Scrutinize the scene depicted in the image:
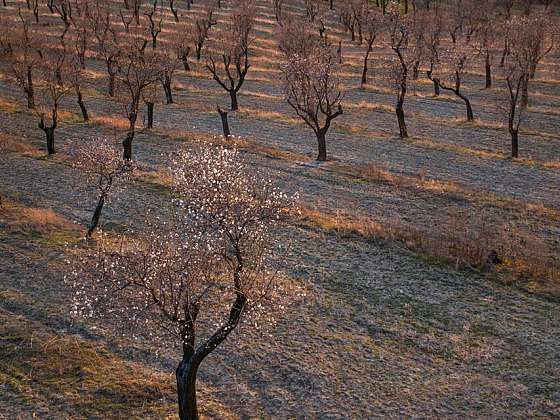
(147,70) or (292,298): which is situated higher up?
(147,70)

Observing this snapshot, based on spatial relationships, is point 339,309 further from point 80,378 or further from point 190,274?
point 80,378

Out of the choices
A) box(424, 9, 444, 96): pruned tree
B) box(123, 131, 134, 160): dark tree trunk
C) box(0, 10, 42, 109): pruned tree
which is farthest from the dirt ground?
box(424, 9, 444, 96): pruned tree

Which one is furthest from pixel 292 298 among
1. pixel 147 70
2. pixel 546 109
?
pixel 546 109

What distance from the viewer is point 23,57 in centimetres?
6506

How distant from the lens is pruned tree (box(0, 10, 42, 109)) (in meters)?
58.7

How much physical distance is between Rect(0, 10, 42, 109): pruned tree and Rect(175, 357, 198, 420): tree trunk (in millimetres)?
47302

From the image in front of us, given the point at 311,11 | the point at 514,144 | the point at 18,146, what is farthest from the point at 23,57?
the point at 311,11

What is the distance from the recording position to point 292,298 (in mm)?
27594

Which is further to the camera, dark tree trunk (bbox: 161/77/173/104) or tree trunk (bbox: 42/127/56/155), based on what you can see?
dark tree trunk (bbox: 161/77/173/104)

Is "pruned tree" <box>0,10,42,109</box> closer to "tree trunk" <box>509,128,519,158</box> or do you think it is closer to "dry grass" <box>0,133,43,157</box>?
"dry grass" <box>0,133,43,157</box>

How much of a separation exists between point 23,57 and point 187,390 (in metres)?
58.1

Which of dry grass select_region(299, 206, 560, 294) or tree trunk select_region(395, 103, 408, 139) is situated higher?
tree trunk select_region(395, 103, 408, 139)

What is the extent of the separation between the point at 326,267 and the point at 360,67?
210 ft

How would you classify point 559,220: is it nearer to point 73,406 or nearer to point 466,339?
point 466,339
